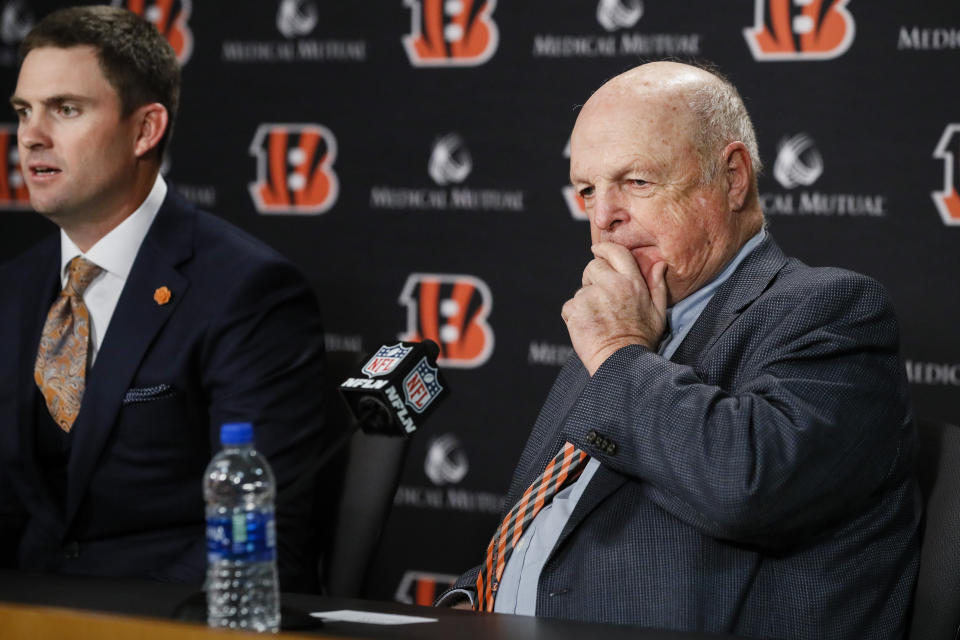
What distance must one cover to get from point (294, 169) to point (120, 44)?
3.41 feet

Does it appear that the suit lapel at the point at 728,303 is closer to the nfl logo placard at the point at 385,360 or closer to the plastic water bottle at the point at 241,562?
the nfl logo placard at the point at 385,360

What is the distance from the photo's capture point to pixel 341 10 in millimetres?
3672

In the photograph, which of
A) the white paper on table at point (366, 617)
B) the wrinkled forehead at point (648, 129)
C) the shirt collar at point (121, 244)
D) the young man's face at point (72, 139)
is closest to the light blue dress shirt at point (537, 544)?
the wrinkled forehead at point (648, 129)

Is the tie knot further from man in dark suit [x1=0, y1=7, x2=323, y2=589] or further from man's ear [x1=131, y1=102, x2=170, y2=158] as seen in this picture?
man's ear [x1=131, y1=102, x2=170, y2=158]

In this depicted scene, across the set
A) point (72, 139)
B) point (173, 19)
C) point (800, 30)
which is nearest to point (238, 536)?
point (72, 139)

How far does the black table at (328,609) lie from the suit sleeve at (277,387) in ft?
2.27

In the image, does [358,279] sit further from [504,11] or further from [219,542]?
→ [219,542]

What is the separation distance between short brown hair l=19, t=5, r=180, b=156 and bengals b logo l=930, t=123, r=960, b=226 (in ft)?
6.41

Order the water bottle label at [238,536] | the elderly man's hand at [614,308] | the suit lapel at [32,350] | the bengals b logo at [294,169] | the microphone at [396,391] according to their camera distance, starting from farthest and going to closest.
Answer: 1. the bengals b logo at [294,169]
2. the suit lapel at [32,350]
3. the elderly man's hand at [614,308]
4. the microphone at [396,391]
5. the water bottle label at [238,536]

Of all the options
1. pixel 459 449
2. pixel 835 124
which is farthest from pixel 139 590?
pixel 835 124

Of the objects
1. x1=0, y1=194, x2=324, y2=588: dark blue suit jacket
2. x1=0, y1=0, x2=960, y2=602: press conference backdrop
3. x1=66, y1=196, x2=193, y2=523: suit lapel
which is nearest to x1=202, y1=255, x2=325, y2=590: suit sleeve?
x1=0, y1=194, x2=324, y2=588: dark blue suit jacket

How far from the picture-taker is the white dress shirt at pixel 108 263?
2.62 m

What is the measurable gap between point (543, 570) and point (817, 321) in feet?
1.98

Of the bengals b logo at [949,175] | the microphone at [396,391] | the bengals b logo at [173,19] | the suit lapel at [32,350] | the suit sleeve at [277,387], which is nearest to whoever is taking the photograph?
the microphone at [396,391]
